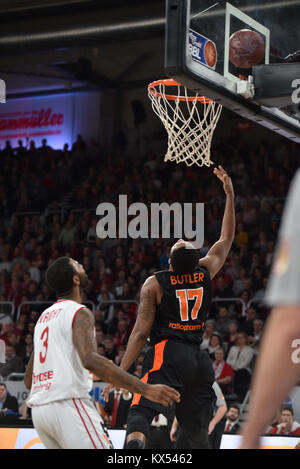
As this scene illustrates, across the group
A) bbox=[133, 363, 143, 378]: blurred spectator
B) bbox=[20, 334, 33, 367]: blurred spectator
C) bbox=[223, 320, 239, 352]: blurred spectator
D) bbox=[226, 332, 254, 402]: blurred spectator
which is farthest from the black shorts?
bbox=[20, 334, 33, 367]: blurred spectator

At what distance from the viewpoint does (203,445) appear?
4.87 meters

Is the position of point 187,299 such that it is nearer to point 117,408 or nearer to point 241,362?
point 117,408

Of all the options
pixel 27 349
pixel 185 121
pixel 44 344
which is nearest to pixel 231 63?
pixel 185 121

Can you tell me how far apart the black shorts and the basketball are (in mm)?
2223

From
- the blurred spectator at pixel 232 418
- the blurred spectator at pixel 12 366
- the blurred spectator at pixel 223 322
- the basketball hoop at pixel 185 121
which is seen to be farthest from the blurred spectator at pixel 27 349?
the basketball hoop at pixel 185 121

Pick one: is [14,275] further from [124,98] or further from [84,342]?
[84,342]

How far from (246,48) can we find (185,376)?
256 centimetres

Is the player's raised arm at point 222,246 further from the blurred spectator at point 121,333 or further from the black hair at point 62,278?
the blurred spectator at point 121,333

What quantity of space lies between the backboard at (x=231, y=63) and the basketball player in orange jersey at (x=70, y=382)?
1.95 metres

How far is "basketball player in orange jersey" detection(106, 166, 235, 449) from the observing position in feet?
16.1

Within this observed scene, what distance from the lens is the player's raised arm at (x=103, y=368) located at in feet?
12.3

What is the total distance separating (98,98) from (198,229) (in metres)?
9.17
